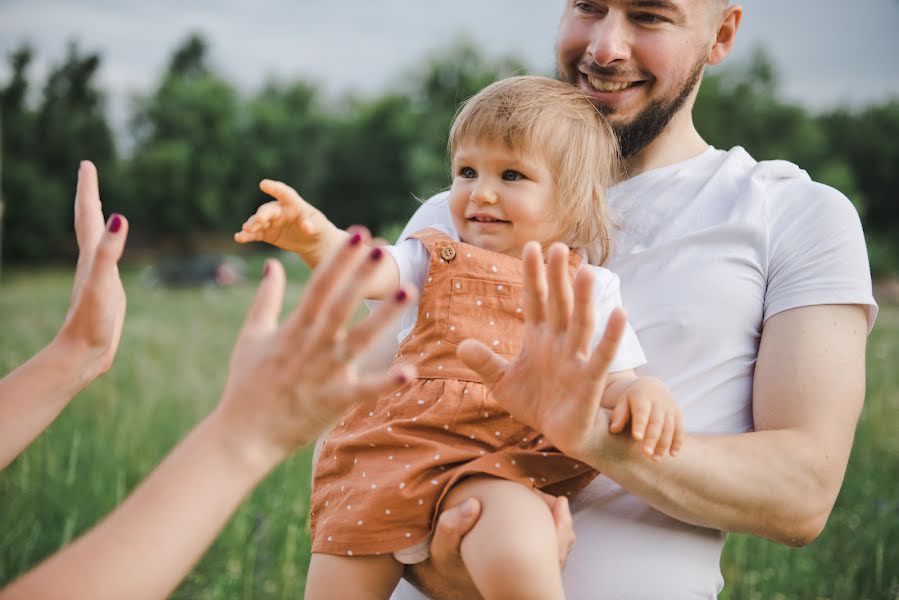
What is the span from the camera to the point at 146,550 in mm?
1089

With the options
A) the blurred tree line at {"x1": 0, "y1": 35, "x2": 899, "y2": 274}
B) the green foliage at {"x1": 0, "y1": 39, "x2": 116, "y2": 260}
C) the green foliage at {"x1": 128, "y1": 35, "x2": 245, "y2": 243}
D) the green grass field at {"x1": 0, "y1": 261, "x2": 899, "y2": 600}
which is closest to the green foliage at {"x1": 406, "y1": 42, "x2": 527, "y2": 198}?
the blurred tree line at {"x1": 0, "y1": 35, "x2": 899, "y2": 274}

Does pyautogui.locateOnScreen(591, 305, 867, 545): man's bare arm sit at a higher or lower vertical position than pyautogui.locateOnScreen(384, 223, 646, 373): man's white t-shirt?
lower

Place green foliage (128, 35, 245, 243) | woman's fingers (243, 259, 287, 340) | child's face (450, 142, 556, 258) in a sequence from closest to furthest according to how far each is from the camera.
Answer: woman's fingers (243, 259, 287, 340) < child's face (450, 142, 556, 258) < green foliage (128, 35, 245, 243)

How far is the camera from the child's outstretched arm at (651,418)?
4.91 feet

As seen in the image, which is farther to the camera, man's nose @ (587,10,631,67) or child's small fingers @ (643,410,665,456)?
man's nose @ (587,10,631,67)

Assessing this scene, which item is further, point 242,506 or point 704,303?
point 242,506

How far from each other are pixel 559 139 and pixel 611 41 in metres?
0.34

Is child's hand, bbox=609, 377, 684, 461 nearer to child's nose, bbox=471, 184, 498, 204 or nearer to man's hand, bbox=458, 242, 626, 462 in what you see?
man's hand, bbox=458, 242, 626, 462

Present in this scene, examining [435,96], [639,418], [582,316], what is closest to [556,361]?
[582,316]

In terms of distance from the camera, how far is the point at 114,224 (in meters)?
1.42

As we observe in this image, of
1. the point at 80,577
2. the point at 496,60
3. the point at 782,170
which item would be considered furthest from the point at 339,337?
the point at 496,60

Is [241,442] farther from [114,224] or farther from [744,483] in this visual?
[744,483]

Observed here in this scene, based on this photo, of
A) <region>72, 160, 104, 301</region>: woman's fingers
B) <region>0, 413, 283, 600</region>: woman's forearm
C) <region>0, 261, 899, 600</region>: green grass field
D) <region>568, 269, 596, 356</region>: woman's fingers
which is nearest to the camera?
<region>0, 413, 283, 600</region>: woman's forearm

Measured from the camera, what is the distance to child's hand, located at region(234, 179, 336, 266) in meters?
1.68
